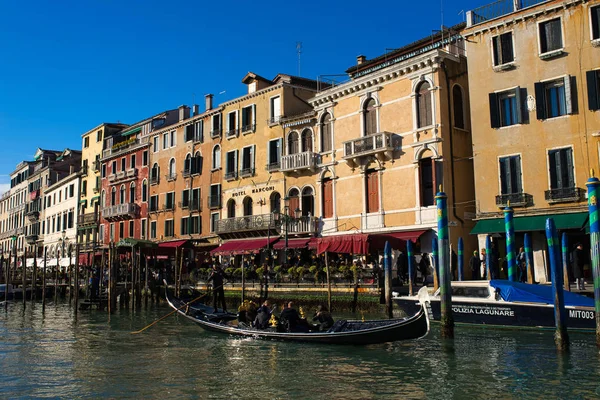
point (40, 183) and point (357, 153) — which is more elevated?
point (40, 183)

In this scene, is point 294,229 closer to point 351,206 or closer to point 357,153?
point 351,206

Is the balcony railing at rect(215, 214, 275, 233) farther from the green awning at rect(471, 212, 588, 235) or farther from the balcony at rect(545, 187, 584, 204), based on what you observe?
the balcony at rect(545, 187, 584, 204)

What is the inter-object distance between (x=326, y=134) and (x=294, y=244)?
5718mm

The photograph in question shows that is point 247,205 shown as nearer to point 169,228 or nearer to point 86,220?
point 169,228

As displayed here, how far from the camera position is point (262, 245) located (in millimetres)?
31203

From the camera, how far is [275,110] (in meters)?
33.4

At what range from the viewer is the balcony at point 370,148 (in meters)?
26.1

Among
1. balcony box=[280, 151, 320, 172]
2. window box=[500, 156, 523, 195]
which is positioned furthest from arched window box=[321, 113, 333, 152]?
window box=[500, 156, 523, 195]

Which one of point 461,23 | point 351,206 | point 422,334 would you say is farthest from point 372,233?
point 422,334

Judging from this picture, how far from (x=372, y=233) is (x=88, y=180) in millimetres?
33238

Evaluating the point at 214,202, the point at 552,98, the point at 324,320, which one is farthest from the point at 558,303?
the point at 214,202

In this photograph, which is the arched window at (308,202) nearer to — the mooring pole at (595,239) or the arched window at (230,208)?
the arched window at (230,208)

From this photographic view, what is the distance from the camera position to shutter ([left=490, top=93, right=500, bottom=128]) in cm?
2314

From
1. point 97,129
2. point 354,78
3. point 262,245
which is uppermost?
point 97,129
